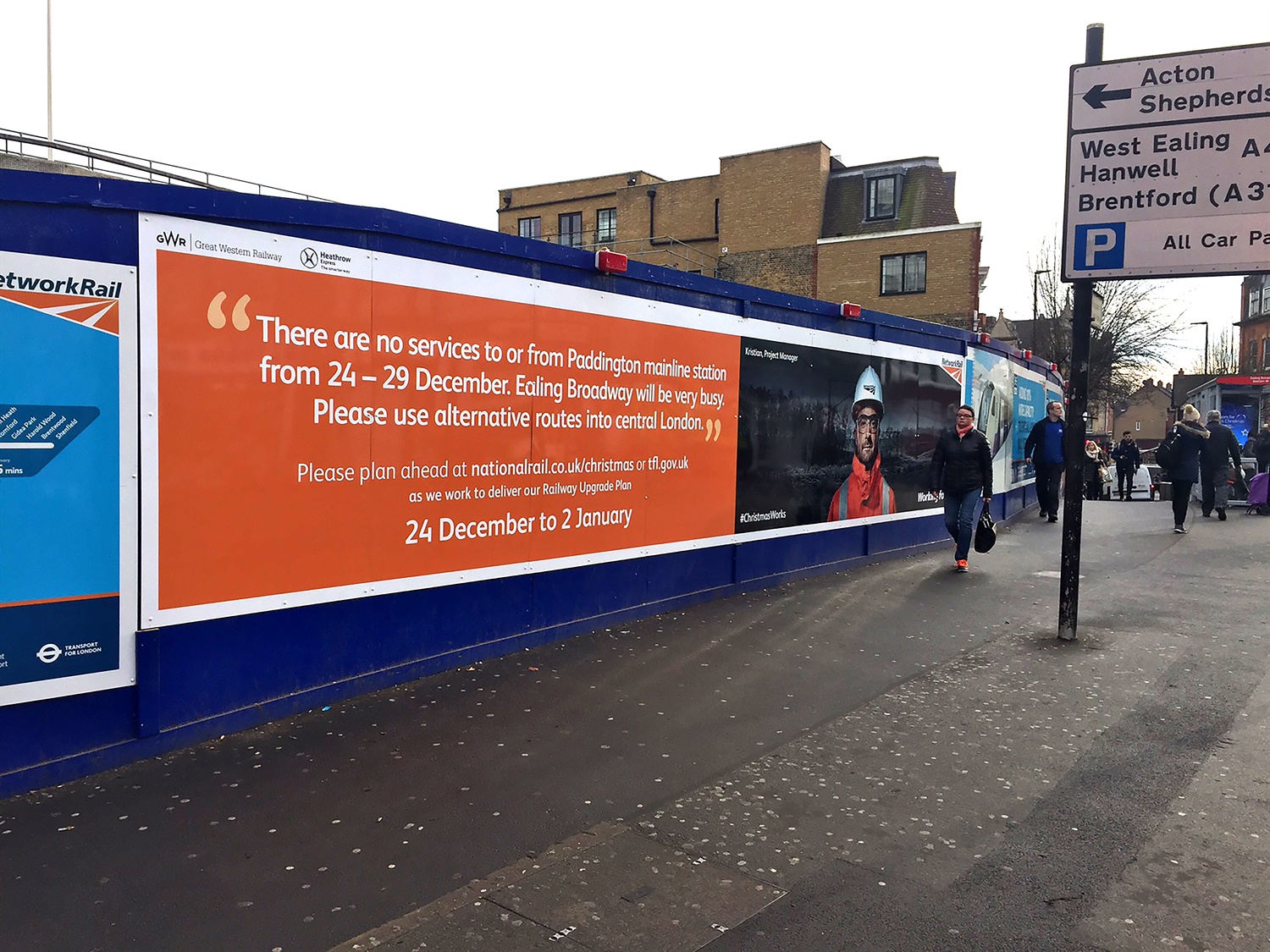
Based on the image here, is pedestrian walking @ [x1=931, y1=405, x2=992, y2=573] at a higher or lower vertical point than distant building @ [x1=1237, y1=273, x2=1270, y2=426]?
lower

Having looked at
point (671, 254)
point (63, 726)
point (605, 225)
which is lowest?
point (63, 726)

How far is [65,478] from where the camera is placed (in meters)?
4.21

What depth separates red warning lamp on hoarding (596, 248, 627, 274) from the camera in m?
6.69

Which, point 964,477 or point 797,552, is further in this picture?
point 964,477

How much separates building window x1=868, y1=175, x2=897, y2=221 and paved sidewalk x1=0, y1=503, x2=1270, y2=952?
36.8 m

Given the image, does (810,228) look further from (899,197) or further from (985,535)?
(985,535)

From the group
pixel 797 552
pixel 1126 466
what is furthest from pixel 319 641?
pixel 1126 466

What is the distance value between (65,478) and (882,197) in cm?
4091

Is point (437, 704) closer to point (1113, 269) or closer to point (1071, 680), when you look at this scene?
point (1071, 680)

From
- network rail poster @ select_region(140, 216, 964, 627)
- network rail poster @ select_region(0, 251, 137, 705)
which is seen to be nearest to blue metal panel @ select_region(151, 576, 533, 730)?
network rail poster @ select_region(140, 216, 964, 627)

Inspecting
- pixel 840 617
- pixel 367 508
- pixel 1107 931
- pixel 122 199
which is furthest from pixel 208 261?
pixel 840 617

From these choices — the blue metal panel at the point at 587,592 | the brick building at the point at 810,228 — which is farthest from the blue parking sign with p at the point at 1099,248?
the brick building at the point at 810,228

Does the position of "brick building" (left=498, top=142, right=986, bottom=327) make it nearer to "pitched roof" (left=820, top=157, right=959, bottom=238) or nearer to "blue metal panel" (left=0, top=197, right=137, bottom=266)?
"pitched roof" (left=820, top=157, right=959, bottom=238)

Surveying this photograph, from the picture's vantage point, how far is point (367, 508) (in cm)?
544
